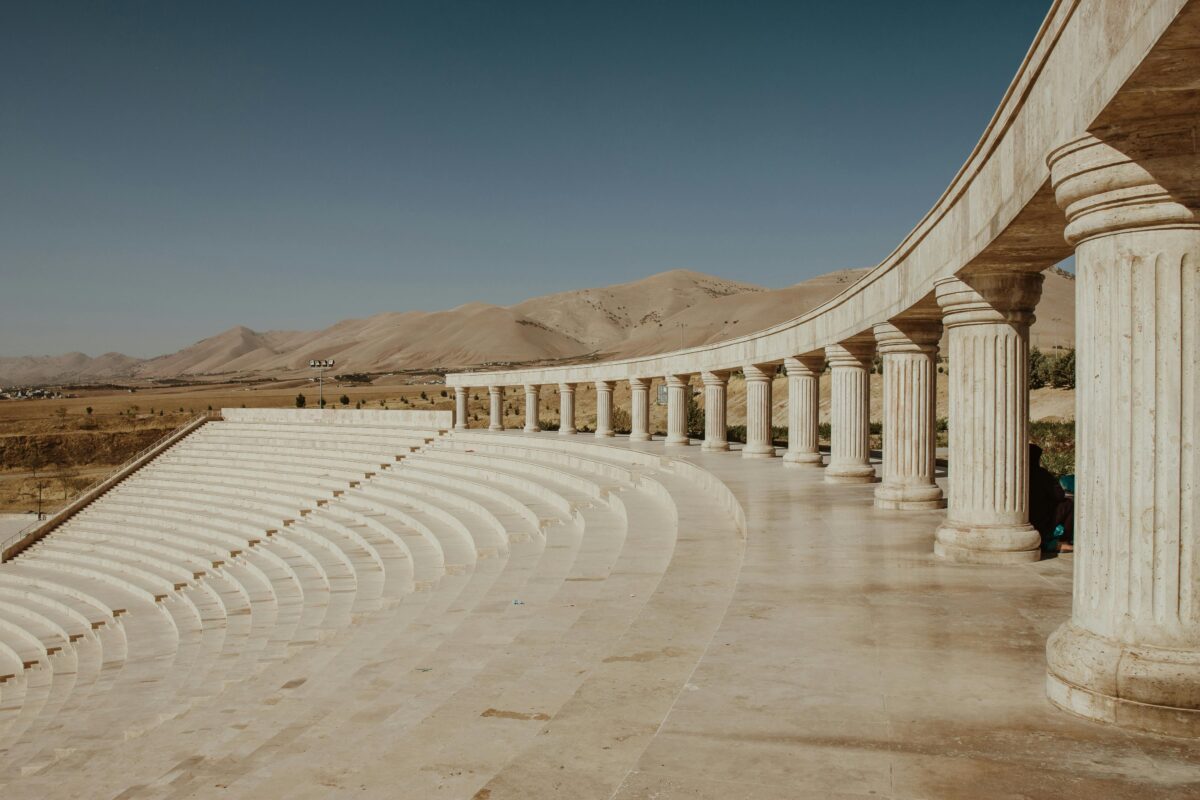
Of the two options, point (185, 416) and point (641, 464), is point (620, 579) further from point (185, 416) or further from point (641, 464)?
point (185, 416)

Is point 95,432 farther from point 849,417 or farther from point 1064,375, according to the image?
point 849,417

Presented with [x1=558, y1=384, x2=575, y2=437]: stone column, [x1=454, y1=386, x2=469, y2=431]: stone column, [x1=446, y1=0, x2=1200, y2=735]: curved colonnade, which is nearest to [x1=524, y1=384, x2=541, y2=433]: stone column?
[x1=558, y1=384, x2=575, y2=437]: stone column

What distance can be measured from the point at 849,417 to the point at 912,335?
4.18 m

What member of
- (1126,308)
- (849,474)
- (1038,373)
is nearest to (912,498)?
(849,474)

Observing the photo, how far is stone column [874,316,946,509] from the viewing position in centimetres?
1166

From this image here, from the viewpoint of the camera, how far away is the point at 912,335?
11602mm

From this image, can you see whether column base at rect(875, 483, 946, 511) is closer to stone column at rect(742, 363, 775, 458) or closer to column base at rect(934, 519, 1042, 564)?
column base at rect(934, 519, 1042, 564)

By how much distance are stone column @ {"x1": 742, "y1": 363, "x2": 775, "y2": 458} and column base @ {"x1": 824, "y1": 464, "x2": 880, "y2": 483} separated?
5805 mm

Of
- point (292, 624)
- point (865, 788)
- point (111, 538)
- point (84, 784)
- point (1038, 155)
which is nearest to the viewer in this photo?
point (865, 788)

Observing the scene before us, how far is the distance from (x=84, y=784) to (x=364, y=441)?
28.0 m

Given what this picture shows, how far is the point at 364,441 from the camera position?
34.8 m

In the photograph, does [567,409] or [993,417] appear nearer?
[993,417]

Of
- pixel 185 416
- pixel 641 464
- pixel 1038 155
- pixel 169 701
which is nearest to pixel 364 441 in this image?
pixel 641 464

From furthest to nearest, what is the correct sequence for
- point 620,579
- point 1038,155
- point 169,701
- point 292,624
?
point 292,624 < point 169,701 < point 620,579 < point 1038,155
